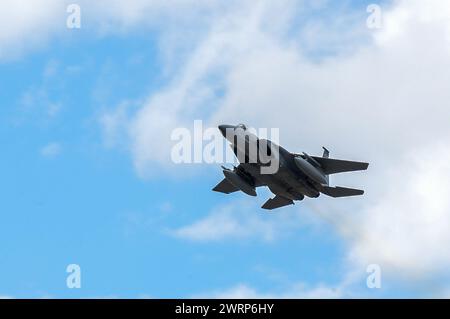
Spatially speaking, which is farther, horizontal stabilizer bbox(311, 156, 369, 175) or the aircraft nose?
horizontal stabilizer bbox(311, 156, 369, 175)

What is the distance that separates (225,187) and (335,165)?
13570mm

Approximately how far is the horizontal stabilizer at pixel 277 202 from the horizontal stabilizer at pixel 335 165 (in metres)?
5.94

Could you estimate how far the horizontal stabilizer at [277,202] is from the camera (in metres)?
75.8

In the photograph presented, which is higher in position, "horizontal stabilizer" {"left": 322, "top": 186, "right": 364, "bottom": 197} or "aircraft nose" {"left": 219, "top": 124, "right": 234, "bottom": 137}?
"aircraft nose" {"left": 219, "top": 124, "right": 234, "bottom": 137}

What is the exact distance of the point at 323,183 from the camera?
69.1 metres

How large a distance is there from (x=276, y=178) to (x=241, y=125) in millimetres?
5861

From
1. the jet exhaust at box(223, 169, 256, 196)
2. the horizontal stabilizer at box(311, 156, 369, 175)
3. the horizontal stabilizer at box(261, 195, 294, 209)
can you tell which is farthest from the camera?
the horizontal stabilizer at box(261, 195, 294, 209)

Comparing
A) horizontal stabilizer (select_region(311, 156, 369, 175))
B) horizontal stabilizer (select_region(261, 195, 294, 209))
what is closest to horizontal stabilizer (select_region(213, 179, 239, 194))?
horizontal stabilizer (select_region(261, 195, 294, 209))

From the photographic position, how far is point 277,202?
7656 centimetres

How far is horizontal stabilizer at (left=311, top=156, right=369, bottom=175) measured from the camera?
70125 mm

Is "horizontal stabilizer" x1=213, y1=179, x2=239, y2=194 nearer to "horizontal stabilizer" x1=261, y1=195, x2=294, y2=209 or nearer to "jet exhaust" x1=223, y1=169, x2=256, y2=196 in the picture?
"horizontal stabilizer" x1=261, y1=195, x2=294, y2=209
